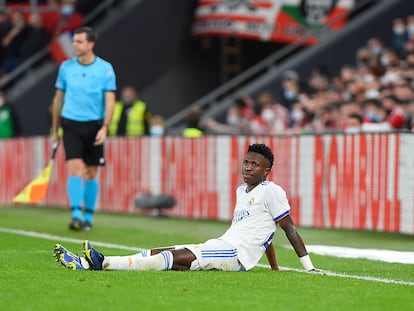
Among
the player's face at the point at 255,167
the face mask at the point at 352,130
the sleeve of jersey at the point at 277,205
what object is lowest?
the sleeve of jersey at the point at 277,205

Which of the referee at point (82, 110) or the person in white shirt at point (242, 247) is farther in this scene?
the referee at point (82, 110)

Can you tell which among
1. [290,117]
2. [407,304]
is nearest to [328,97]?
[290,117]

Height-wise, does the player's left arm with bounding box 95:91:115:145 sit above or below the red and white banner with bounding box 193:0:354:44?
below

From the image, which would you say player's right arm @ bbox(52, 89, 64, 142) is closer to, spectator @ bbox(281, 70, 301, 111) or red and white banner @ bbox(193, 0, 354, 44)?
spectator @ bbox(281, 70, 301, 111)

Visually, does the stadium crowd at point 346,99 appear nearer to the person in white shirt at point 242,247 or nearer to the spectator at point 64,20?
the spectator at point 64,20

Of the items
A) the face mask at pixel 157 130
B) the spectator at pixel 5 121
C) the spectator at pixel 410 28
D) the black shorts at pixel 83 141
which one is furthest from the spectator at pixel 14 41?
the black shorts at pixel 83 141

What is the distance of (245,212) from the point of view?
10477 millimetres

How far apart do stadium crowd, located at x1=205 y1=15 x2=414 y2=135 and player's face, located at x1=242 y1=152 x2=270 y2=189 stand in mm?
7329

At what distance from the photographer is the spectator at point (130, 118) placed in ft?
76.8

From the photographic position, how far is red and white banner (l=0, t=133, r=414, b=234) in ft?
53.0

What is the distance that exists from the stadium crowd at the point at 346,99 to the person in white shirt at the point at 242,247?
737 centimetres

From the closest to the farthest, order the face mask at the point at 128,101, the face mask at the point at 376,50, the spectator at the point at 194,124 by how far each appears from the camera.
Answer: the spectator at the point at 194,124 < the face mask at the point at 376,50 < the face mask at the point at 128,101

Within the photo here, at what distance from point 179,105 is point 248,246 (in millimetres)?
17810

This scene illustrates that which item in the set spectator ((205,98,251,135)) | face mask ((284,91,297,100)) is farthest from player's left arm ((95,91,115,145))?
face mask ((284,91,297,100))
